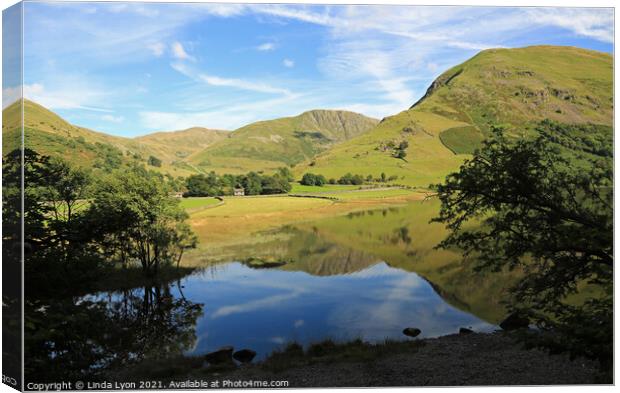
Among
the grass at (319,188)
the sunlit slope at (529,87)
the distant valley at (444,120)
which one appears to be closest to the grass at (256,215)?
the grass at (319,188)

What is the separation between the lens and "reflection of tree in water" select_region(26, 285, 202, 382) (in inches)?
295

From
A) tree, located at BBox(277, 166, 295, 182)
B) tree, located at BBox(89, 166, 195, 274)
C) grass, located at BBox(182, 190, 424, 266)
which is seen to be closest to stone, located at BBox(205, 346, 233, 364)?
grass, located at BBox(182, 190, 424, 266)

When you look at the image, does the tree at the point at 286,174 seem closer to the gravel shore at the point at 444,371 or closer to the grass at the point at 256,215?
the grass at the point at 256,215

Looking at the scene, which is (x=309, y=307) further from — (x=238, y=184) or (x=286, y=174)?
(x=286, y=174)

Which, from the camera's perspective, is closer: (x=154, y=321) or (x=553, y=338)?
(x=553, y=338)

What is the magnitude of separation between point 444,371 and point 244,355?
5.00m

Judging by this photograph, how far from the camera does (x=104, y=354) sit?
8805mm

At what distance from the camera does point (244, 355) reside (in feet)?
36.4

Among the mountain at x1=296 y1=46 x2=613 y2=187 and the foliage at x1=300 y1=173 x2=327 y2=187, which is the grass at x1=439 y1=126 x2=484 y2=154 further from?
the foliage at x1=300 y1=173 x2=327 y2=187

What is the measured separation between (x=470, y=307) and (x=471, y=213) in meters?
6.43

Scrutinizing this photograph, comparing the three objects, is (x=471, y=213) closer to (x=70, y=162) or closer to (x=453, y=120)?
(x=453, y=120)

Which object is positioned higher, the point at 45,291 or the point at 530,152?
the point at 530,152

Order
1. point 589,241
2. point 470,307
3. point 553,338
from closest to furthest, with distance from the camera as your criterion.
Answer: point 553,338 < point 589,241 < point 470,307

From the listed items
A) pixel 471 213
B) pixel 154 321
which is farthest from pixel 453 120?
pixel 154 321
